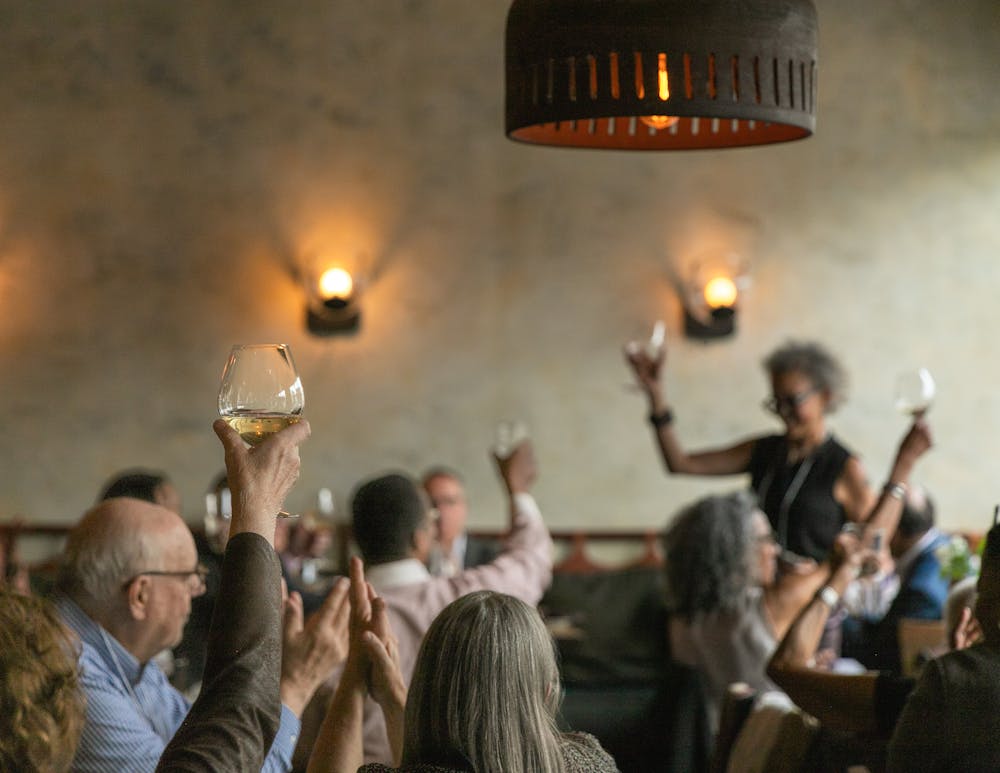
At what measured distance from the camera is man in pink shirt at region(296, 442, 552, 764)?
272 centimetres

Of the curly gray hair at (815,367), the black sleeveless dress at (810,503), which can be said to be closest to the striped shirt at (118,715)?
the black sleeveless dress at (810,503)

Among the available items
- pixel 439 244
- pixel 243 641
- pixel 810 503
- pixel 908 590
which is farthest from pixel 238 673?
pixel 439 244

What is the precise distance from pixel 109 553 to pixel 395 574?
85 centimetres

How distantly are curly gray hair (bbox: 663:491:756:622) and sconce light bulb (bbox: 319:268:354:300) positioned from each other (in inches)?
115

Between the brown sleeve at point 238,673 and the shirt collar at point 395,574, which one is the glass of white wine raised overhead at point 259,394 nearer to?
the brown sleeve at point 238,673

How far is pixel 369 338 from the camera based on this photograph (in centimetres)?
651

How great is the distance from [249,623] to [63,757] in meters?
0.25

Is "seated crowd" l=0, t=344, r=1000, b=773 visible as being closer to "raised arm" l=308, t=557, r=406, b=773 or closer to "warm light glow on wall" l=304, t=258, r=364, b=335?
"raised arm" l=308, t=557, r=406, b=773

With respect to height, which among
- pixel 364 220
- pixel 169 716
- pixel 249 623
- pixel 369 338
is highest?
pixel 364 220

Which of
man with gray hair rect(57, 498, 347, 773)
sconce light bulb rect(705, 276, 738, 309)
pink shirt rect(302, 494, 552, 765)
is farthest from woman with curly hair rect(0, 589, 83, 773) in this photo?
sconce light bulb rect(705, 276, 738, 309)

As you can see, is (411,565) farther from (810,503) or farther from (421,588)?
(810,503)

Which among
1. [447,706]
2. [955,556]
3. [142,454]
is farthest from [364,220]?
[447,706]

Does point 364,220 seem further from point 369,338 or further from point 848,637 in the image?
point 848,637

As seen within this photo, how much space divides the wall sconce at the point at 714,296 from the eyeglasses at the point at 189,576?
4.63 meters
